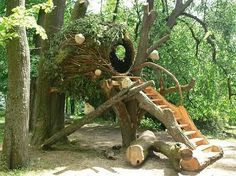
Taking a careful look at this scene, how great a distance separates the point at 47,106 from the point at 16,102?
2791mm

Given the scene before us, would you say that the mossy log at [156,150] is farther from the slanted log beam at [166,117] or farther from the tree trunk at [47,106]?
the tree trunk at [47,106]

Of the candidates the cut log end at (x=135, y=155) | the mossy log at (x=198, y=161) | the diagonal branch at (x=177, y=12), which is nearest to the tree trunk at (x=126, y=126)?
the cut log end at (x=135, y=155)

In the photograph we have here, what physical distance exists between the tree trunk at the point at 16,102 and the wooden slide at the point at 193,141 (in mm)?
3294

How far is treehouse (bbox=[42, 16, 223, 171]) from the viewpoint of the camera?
8870 millimetres

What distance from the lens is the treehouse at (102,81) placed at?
29.1 feet

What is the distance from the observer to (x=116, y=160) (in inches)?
341

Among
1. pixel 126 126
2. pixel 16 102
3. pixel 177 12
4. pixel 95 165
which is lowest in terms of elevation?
pixel 95 165

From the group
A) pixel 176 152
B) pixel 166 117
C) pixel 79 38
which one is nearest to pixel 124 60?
pixel 79 38

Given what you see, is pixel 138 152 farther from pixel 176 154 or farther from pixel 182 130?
pixel 182 130

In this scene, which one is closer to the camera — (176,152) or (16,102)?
A: (16,102)

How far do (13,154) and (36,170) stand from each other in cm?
56

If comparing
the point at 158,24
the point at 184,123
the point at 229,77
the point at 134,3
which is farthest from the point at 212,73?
the point at 184,123

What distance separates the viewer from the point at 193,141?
8.74m

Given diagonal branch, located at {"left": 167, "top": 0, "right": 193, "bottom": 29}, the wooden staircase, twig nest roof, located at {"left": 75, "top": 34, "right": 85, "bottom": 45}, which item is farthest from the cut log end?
diagonal branch, located at {"left": 167, "top": 0, "right": 193, "bottom": 29}
